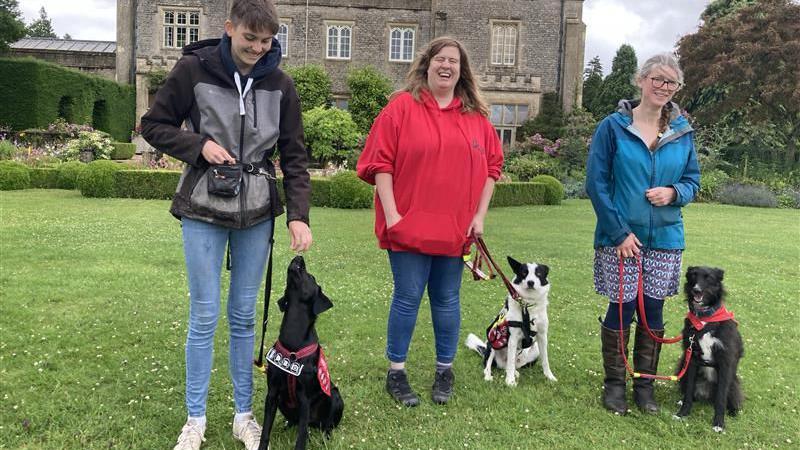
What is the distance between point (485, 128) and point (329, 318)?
2.58m

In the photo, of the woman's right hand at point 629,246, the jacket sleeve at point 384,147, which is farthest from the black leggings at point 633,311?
the jacket sleeve at point 384,147

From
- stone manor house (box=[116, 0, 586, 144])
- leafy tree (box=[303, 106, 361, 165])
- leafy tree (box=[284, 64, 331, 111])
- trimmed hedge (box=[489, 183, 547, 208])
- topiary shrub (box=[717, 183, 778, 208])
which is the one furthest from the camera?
stone manor house (box=[116, 0, 586, 144])

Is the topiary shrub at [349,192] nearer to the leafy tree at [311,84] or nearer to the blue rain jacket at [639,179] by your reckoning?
the blue rain jacket at [639,179]

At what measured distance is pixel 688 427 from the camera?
11.0 feet

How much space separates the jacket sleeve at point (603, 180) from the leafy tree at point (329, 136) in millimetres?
17587

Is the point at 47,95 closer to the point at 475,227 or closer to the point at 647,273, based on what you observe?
the point at 475,227

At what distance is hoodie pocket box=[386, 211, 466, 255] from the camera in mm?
3256

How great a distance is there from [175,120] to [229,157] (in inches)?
13.0

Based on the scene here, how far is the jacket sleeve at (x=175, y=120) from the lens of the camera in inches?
98.2

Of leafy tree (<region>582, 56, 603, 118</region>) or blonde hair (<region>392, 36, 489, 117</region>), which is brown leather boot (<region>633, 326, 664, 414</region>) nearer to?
blonde hair (<region>392, 36, 489, 117</region>)

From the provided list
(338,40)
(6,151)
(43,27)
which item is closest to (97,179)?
(6,151)

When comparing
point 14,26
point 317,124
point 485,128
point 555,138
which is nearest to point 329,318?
point 485,128

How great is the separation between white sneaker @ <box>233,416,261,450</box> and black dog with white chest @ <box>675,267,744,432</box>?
2.51 m

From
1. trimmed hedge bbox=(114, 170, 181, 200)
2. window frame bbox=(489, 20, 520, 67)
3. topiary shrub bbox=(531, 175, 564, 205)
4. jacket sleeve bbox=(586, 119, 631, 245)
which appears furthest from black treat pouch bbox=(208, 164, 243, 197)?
window frame bbox=(489, 20, 520, 67)
